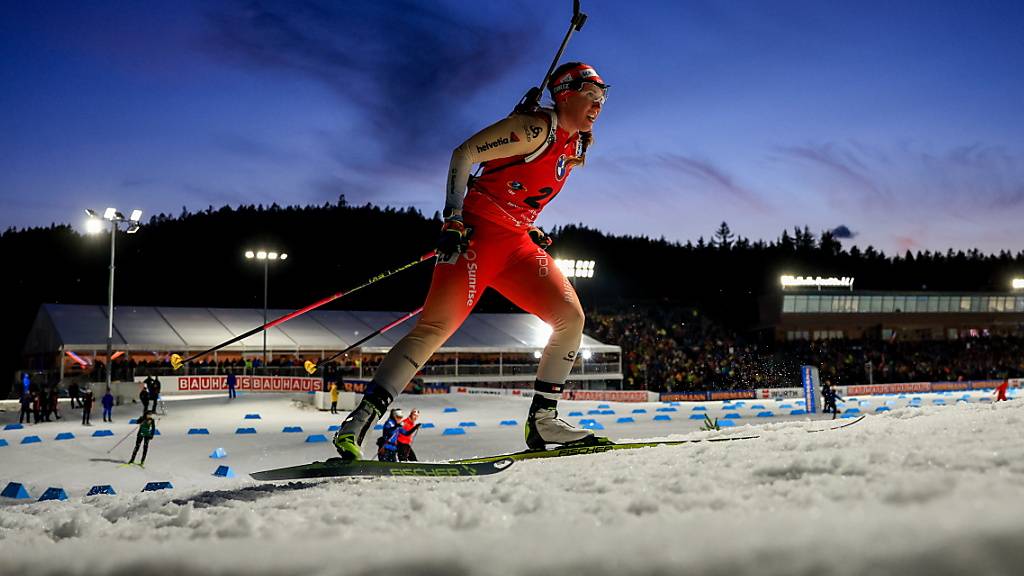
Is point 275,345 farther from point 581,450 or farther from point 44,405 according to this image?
point 581,450

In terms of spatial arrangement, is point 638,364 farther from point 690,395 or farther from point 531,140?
point 531,140

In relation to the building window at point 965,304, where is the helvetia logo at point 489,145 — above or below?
below

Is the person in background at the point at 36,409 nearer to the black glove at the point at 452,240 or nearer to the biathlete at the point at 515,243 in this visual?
the biathlete at the point at 515,243

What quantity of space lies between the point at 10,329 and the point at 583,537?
66148mm

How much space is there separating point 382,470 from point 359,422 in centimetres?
37

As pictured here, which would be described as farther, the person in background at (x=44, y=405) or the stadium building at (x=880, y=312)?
the stadium building at (x=880, y=312)

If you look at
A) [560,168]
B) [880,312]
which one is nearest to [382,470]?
[560,168]

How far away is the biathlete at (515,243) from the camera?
11.5ft

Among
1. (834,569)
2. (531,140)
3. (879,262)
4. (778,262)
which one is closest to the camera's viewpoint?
(834,569)

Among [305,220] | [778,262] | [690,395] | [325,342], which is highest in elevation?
[305,220]

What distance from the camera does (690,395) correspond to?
28.8 meters

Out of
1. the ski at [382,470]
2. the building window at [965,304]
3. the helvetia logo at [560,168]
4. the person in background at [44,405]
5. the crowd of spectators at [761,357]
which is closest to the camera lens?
the ski at [382,470]

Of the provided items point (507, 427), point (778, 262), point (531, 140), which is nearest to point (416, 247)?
point (778, 262)

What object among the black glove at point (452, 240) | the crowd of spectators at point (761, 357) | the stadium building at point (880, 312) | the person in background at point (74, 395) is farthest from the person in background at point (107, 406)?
the stadium building at point (880, 312)
